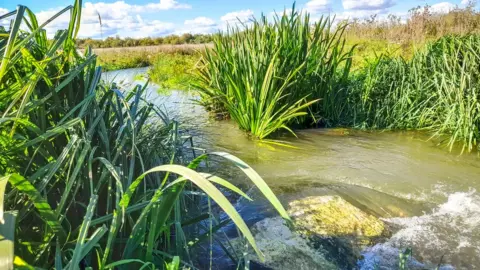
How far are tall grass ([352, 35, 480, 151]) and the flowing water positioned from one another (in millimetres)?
278

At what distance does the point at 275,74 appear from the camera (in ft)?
18.0

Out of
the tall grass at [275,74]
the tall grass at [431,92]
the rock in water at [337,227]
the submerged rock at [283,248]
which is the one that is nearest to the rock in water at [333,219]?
the rock in water at [337,227]

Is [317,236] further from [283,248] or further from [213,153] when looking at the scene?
[213,153]

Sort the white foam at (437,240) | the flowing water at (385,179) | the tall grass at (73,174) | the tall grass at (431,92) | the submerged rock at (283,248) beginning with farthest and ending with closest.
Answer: the tall grass at (431,92) < the flowing water at (385,179) < the white foam at (437,240) < the submerged rock at (283,248) < the tall grass at (73,174)

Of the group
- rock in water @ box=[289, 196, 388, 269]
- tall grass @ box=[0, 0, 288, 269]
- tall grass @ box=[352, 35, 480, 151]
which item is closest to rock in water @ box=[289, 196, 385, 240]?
rock in water @ box=[289, 196, 388, 269]

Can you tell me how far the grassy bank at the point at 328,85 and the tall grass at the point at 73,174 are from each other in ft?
11.9

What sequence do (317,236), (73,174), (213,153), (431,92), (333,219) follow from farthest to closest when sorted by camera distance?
1. (431,92)
2. (333,219)
3. (317,236)
4. (73,174)
5. (213,153)

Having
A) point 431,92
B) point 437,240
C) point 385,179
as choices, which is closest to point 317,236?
point 437,240

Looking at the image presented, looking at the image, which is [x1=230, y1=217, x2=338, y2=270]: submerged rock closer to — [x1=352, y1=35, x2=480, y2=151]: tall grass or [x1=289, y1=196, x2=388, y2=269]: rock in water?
[x1=289, y1=196, x2=388, y2=269]: rock in water

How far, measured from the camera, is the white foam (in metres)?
2.61

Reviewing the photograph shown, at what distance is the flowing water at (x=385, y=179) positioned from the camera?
9.27ft

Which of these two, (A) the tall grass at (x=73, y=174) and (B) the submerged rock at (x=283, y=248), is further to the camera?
(B) the submerged rock at (x=283, y=248)

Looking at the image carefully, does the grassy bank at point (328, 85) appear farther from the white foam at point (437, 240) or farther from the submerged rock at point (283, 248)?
the submerged rock at point (283, 248)

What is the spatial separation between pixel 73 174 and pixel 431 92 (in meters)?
5.85
